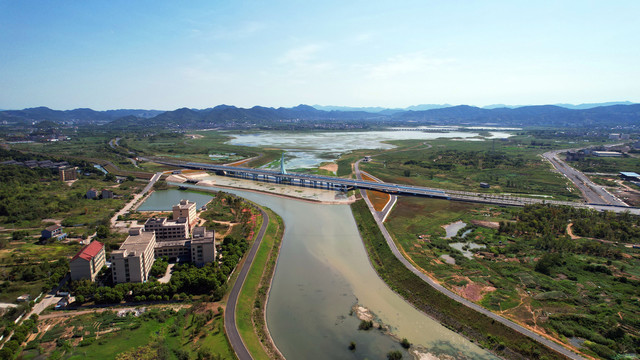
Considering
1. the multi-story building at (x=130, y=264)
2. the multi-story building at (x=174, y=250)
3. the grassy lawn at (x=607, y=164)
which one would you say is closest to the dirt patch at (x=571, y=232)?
the multi-story building at (x=174, y=250)

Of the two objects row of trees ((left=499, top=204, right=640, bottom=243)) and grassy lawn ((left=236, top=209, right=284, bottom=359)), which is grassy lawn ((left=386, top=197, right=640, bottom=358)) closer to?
row of trees ((left=499, top=204, right=640, bottom=243))

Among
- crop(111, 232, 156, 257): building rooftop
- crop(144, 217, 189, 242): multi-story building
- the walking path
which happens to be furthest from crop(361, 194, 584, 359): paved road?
crop(111, 232, 156, 257): building rooftop

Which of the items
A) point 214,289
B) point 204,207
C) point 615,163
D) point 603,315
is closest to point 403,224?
point 603,315

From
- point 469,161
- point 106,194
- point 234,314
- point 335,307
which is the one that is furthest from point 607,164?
point 106,194

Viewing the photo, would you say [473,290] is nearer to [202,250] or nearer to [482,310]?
[482,310]

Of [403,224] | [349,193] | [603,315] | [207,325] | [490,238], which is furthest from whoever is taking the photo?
[349,193]

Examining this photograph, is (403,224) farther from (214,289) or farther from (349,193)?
(214,289)

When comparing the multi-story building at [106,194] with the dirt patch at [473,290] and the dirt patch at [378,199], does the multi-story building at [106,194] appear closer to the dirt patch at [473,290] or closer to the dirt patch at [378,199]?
the dirt patch at [378,199]
